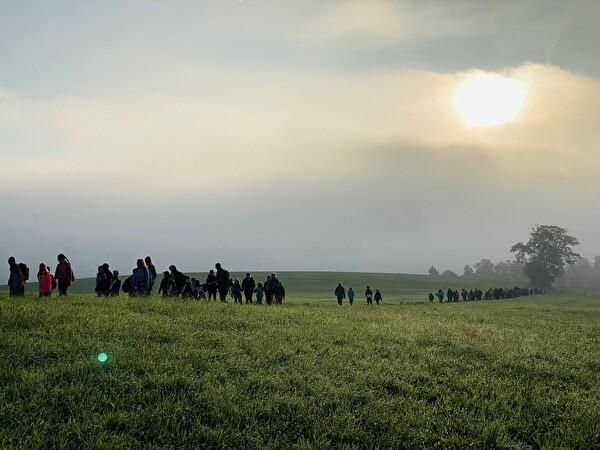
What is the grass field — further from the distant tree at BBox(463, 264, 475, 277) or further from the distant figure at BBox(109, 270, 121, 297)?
the distant tree at BBox(463, 264, 475, 277)

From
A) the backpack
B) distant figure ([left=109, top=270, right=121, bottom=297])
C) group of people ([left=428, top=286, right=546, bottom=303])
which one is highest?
the backpack

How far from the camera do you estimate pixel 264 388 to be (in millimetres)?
8312

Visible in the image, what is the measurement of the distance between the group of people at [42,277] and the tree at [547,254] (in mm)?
109531

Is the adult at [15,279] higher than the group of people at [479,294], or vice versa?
the adult at [15,279]

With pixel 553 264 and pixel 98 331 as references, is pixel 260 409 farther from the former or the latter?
pixel 553 264

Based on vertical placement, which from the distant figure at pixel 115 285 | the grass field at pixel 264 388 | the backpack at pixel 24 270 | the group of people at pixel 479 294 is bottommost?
the group of people at pixel 479 294

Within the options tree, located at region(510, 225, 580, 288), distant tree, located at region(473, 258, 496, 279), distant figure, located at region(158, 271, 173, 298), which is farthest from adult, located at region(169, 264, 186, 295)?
distant tree, located at region(473, 258, 496, 279)

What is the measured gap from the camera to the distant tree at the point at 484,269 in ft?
585

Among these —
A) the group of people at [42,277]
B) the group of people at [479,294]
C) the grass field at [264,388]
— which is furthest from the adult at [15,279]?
the group of people at [479,294]

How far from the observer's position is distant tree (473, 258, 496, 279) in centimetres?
17838

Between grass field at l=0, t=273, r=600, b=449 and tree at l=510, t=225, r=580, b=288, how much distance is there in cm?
10360

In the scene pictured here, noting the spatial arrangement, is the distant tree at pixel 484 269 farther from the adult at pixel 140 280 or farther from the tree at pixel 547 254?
the adult at pixel 140 280

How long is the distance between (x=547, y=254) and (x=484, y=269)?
263 ft

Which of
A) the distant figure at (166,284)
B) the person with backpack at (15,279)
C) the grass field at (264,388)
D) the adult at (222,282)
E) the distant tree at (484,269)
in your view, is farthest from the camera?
the distant tree at (484,269)
